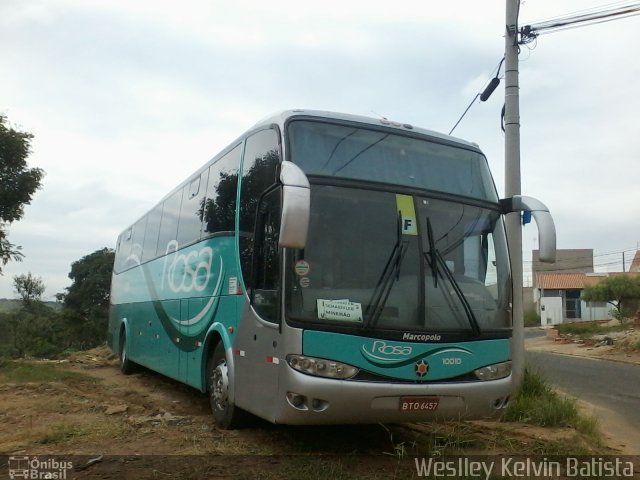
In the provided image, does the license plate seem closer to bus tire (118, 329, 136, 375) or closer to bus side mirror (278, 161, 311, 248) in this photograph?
bus side mirror (278, 161, 311, 248)

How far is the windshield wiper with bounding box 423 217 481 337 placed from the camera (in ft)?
19.3

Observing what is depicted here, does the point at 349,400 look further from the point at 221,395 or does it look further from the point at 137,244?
the point at 137,244

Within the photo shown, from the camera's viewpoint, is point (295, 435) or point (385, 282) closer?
point (385, 282)

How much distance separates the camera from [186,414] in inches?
324

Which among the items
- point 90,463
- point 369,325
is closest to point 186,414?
point 90,463

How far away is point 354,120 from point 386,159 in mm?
584

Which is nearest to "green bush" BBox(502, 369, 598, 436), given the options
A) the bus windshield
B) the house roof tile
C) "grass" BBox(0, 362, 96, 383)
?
the bus windshield

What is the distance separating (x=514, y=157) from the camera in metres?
9.34

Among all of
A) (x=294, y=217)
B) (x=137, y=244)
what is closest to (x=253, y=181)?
(x=294, y=217)

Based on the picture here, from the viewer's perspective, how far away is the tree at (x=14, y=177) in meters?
16.3

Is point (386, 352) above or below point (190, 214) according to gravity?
below

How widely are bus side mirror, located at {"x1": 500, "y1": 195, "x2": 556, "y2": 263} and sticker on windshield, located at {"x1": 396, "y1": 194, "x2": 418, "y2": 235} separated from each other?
1361 millimetres

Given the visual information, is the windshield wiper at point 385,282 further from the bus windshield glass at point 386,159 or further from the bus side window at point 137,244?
the bus side window at point 137,244

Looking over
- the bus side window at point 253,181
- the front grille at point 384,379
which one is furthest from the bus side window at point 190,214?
the front grille at point 384,379
